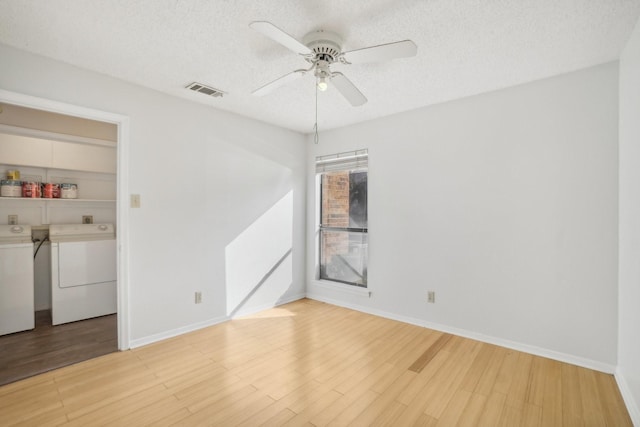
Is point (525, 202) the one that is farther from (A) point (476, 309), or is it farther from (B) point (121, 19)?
(B) point (121, 19)

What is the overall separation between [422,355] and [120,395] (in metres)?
2.32

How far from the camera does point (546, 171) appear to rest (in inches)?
101

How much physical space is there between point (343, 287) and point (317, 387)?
1.89 meters

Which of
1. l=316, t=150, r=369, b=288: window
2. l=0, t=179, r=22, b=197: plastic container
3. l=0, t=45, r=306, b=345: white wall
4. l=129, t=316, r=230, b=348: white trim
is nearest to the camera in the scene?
l=0, t=45, r=306, b=345: white wall

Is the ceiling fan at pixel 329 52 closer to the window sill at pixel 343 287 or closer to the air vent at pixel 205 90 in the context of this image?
the air vent at pixel 205 90

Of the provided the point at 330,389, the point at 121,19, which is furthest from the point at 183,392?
the point at 121,19

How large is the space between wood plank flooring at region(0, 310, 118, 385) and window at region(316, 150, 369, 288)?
104 inches

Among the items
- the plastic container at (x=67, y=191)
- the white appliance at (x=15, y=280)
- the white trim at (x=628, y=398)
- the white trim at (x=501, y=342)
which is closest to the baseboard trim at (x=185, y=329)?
the white trim at (x=501, y=342)

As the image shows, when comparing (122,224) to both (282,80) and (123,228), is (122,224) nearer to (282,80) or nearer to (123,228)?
(123,228)

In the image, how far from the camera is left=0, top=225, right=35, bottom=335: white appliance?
296 centimetres

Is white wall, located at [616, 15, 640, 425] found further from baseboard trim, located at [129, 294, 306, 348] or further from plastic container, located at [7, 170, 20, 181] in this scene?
plastic container, located at [7, 170, 20, 181]

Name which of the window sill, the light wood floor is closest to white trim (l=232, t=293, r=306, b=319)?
the window sill

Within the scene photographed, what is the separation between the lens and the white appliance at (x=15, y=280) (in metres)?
2.96

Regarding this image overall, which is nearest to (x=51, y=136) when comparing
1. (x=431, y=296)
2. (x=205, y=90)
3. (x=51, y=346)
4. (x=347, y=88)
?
(x=205, y=90)
